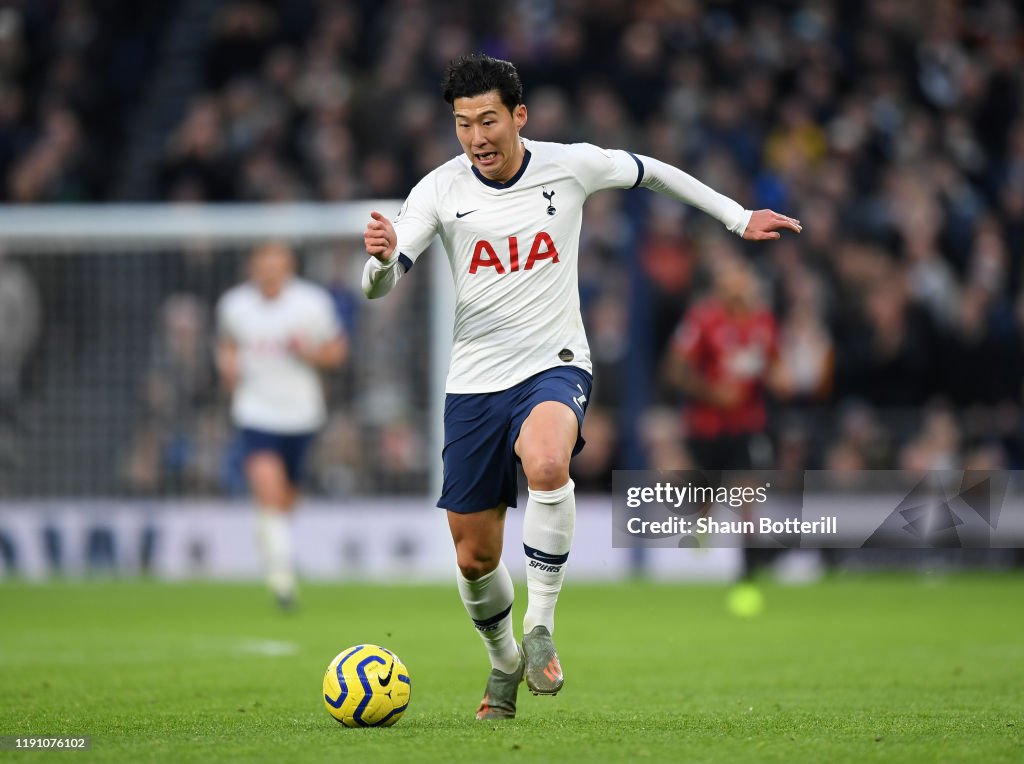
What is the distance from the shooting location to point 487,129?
6668mm

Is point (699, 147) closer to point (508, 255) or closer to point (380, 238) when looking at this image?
point (508, 255)

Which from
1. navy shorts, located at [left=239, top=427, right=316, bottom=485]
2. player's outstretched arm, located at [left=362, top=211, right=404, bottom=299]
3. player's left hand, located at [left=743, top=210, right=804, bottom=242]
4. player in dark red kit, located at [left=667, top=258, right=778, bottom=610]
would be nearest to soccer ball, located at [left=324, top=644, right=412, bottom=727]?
player's outstretched arm, located at [left=362, top=211, right=404, bottom=299]

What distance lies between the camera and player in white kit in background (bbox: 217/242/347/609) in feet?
43.7

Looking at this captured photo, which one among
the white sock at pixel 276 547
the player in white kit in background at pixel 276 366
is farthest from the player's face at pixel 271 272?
the white sock at pixel 276 547

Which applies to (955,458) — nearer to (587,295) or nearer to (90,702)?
(587,295)

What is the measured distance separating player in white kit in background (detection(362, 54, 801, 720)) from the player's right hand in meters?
0.08

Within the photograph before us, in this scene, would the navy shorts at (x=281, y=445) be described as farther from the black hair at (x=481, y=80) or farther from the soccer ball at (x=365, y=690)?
the soccer ball at (x=365, y=690)

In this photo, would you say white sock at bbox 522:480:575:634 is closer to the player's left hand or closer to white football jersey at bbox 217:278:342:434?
the player's left hand

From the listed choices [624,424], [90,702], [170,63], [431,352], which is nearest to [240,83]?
[170,63]

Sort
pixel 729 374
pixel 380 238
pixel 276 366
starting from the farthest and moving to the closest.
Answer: pixel 276 366 → pixel 729 374 → pixel 380 238

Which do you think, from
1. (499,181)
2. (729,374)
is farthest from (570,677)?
(729,374)

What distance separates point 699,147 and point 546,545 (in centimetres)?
1260

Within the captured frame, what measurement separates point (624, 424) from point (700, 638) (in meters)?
5.88

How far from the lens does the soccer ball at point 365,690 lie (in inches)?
249
